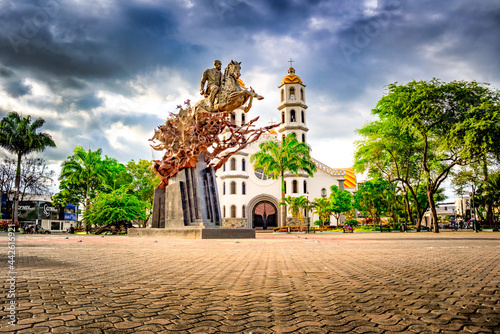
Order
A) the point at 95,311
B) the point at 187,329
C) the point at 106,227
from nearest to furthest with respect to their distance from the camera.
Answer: the point at 187,329 < the point at 95,311 < the point at 106,227

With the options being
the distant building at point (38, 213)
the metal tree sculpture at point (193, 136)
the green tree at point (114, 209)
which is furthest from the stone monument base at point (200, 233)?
the distant building at point (38, 213)

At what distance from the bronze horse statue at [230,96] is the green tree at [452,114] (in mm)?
14975

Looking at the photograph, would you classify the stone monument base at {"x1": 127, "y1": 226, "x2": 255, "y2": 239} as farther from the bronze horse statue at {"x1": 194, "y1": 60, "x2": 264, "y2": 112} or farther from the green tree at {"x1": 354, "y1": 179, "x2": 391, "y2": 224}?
the green tree at {"x1": 354, "y1": 179, "x2": 391, "y2": 224}

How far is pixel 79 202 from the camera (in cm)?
4359

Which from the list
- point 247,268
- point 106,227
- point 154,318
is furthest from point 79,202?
point 154,318

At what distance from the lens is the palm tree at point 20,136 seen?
37594 millimetres

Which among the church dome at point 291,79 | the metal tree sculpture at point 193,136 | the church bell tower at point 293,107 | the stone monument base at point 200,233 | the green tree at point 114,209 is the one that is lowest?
the stone monument base at point 200,233

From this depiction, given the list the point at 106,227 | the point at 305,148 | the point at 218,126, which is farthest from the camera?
the point at 305,148

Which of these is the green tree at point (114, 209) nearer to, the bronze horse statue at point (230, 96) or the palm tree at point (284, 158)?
the bronze horse statue at point (230, 96)

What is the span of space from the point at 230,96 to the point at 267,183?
35759 millimetres

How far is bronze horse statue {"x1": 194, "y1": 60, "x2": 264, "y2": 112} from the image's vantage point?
1925cm

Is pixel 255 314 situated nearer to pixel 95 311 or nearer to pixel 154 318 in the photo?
pixel 154 318

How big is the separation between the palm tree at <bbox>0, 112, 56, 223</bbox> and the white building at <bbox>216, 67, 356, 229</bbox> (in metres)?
24.9

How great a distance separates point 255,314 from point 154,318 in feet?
2.85
